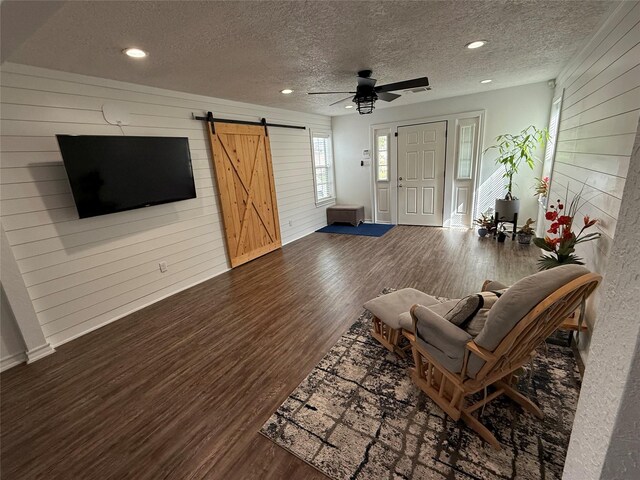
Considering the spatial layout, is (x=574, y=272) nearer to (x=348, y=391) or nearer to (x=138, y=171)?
(x=348, y=391)

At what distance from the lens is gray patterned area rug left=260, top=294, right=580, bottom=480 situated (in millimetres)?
1447

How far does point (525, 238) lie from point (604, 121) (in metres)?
2.89

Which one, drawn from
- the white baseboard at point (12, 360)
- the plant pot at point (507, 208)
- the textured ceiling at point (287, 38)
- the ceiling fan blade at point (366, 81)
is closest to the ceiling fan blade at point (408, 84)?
the ceiling fan blade at point (366, 81)

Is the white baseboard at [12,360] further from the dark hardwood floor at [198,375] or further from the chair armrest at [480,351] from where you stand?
the chair armrest at [480,351]

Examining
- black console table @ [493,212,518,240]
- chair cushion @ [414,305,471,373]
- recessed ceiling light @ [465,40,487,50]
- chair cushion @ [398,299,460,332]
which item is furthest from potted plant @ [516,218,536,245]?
chair cushion @ [414,305,471,373]

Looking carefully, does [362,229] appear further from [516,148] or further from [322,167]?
[516,148]

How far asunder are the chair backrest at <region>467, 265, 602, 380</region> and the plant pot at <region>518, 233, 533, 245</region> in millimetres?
3757

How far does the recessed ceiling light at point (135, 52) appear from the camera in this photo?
2.24m

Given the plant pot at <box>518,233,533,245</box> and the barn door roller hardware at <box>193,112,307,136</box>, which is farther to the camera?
the plant pot at <box>518,233,533,245</box>

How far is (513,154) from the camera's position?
4984 mm

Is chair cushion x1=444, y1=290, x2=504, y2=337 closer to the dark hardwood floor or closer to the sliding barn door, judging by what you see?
the dark hardwood floor

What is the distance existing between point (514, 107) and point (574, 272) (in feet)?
15.7

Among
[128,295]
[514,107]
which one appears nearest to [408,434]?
[128,295]

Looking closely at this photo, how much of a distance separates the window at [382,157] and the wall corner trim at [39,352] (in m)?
5.94
